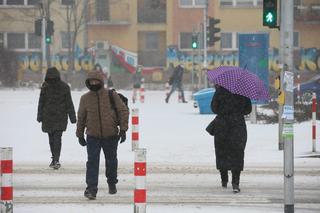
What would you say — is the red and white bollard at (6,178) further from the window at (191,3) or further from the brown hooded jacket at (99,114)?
the window at (191,3)

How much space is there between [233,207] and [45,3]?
45.4m

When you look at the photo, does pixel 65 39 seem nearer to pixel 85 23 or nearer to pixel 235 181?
pixel 85 23

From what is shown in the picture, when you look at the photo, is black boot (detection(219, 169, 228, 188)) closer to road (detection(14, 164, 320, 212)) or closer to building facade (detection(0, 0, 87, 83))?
road (detection(14, 164, 320, 212))

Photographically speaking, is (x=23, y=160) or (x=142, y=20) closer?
(x=23, y=160)

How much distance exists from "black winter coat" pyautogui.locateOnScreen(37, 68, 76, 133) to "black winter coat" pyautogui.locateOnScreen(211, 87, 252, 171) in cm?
322

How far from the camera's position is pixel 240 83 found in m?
11.9

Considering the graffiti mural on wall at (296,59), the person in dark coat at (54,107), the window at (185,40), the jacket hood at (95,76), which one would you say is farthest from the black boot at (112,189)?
the window at (185,40)

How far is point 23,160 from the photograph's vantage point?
53.0 ft

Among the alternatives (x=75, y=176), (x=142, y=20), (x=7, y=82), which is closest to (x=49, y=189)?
(x=75, y=176)

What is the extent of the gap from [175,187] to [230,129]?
1.34m

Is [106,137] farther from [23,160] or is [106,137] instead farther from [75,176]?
[23,160]

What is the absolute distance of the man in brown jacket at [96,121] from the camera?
11.1 metres

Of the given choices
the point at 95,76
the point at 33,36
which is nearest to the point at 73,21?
the point at 33,36

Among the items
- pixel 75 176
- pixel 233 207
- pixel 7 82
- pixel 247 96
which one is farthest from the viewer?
pixel 7 82
